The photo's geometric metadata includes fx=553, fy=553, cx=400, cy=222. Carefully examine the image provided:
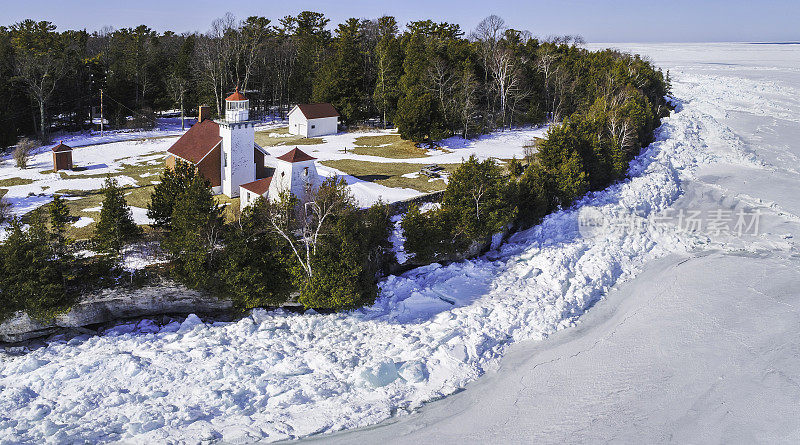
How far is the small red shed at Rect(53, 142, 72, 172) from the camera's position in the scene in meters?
34.2

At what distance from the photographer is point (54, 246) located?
19391mm

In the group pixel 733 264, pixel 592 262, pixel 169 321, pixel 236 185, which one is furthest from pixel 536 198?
pixel 169 321

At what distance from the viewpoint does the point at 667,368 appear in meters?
18.5

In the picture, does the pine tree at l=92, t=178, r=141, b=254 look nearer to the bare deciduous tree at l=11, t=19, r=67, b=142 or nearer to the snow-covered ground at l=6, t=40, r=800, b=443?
the snow-covered ground at l=6, t=40, r=800, b=443

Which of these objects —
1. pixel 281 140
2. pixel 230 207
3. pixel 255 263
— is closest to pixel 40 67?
pixel 281 140

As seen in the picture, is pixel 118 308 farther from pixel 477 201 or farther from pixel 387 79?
pixel 387 79

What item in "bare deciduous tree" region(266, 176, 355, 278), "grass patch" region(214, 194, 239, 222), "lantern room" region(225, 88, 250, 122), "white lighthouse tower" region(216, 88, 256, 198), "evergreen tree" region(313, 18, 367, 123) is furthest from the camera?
"evergreen tree" region(313, 18, 367, 123)

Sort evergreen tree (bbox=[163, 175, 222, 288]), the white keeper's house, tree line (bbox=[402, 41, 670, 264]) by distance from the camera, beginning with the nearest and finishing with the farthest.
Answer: evergreen tree (bbox=[163, 175, 222, 288]), tree line (bbox=[402, 41, 670, 264]), the white keeper's house

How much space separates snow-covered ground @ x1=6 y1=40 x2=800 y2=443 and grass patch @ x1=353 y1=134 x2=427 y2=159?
16785 millimetres

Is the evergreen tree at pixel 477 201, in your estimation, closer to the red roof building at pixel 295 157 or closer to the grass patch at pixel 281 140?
the red roof building at pixel 295 157

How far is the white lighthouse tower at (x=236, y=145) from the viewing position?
29.4m

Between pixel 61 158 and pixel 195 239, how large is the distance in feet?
69.1

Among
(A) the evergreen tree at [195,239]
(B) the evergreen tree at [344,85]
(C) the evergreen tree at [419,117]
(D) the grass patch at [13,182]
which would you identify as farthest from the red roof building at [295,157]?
(B) the evergreen tree at [344,85]

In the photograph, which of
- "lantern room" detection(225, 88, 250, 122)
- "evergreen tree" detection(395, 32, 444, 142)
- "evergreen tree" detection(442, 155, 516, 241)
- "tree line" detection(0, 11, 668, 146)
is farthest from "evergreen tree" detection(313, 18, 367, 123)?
"evergreen tree" detection(442, 155, 516, 241)
